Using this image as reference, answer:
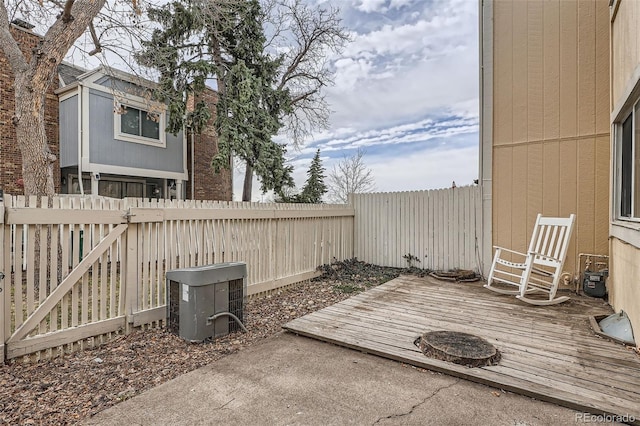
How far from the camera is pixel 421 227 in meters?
6.54

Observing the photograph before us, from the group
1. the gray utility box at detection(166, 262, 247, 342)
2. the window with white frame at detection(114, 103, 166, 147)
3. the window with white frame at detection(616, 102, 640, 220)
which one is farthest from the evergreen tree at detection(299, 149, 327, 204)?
the window with white frame at detection(616, 102, 640, 220)

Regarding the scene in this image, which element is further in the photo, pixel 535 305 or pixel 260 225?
pixel 260 225

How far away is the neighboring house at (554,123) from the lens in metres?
4.32

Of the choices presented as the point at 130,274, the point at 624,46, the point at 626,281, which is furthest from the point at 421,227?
the point at 130,274

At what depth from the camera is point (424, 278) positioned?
5.88 metres

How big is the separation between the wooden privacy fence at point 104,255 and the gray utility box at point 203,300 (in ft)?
1.27

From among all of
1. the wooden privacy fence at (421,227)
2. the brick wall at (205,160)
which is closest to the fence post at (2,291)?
the wooden privacy fence at (421,227)

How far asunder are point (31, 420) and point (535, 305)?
5026 millimetres

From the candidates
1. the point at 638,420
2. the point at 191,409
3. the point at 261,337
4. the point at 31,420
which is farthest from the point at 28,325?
the point at 638,420

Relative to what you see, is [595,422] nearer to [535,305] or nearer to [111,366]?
[535,305]

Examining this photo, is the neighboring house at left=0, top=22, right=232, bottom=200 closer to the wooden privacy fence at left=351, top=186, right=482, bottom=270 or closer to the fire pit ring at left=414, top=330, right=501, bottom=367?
the wooden privacy fence at left=351, top=186, right=482, bottom=270

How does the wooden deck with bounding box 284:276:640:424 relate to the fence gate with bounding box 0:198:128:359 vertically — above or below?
below

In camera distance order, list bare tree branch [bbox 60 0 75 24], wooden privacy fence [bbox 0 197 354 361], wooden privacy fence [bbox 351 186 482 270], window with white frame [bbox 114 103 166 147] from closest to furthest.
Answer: wooden privacy fence [bbox 0 197 354 361]
bare tree branch [bbox 60 0 75 24]
wooden privacy fence [bbox 351 186 482 270]
window with white frame [bbox 114 103 166 147]

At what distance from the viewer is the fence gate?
259 centimetres
